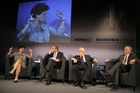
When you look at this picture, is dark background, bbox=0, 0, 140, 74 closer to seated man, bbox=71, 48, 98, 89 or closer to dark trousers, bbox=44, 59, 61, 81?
seated man, bbox=71, 48, 98, 89

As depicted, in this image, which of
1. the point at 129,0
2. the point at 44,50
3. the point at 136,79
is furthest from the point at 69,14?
the point at 136,79

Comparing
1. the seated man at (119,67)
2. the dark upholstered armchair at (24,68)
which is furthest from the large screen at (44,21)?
the seated man at (119,67)

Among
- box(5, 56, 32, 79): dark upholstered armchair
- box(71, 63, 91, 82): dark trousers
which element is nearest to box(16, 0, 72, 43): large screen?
box(5, 56, 32, 79): dark upholstered armchair

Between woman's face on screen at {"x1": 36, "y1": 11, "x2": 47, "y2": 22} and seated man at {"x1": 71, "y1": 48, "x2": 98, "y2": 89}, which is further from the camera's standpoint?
woman's face on screen at {"x1": 36, "y1": 11, "x2": 47, "y2": 22}

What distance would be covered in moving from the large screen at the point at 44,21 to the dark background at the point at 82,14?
0.24 meters

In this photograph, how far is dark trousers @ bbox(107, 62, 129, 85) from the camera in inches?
208

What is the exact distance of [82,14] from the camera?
725 centimetres

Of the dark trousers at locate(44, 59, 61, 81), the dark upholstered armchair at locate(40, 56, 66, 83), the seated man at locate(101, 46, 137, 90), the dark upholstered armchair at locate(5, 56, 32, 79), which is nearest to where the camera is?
the seated man at locate(101, 46, 137, 90)

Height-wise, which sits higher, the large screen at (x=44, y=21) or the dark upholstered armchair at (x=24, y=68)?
the large screen at (x=44, y=21)

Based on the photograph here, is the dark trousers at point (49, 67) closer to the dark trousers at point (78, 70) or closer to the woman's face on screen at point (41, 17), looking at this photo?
the dark trousers at point (78, 70)

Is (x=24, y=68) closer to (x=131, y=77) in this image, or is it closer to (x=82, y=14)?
(x=82, y=14)

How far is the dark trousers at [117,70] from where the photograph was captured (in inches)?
208

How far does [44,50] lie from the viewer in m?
7.59

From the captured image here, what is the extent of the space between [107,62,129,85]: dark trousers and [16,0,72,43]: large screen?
2.33 metres
